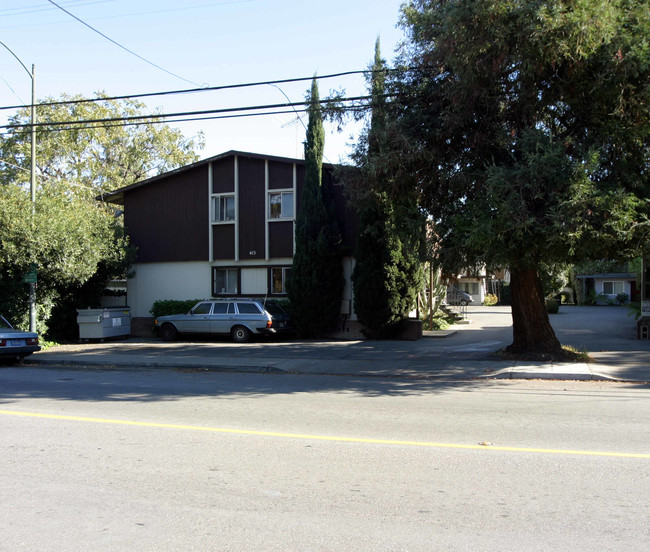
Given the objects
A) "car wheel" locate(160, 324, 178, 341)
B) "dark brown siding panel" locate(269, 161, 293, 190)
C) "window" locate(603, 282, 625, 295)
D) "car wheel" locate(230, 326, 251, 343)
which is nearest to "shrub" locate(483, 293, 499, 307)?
"window" locate(603, 282, 625, 295)

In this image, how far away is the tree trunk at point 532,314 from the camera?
13742 mm

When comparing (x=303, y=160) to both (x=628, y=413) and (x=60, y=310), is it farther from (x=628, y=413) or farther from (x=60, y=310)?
(x=628, y=413)

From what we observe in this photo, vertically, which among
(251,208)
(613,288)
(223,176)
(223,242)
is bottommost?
(613,288)

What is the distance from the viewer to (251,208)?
21.8m

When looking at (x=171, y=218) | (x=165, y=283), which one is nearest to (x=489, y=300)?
(x=165, y=283)

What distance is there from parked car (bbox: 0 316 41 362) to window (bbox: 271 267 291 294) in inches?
338

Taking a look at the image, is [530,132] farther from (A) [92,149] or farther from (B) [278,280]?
(A) [92,149]

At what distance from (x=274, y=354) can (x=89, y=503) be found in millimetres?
11333

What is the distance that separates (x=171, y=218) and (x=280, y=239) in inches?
188

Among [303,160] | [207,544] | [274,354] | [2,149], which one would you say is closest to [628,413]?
[207,544]

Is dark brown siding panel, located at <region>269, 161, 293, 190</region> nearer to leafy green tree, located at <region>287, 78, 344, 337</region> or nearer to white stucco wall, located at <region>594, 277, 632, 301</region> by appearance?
leafy green tree, located at <region>287, 78, 344, 337</region>

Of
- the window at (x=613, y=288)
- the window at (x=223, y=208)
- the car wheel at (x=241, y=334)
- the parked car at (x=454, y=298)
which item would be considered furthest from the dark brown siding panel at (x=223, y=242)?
the window at (x=613, y=288)

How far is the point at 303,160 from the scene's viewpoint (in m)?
20.7

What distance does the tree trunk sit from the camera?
13.7 metres
